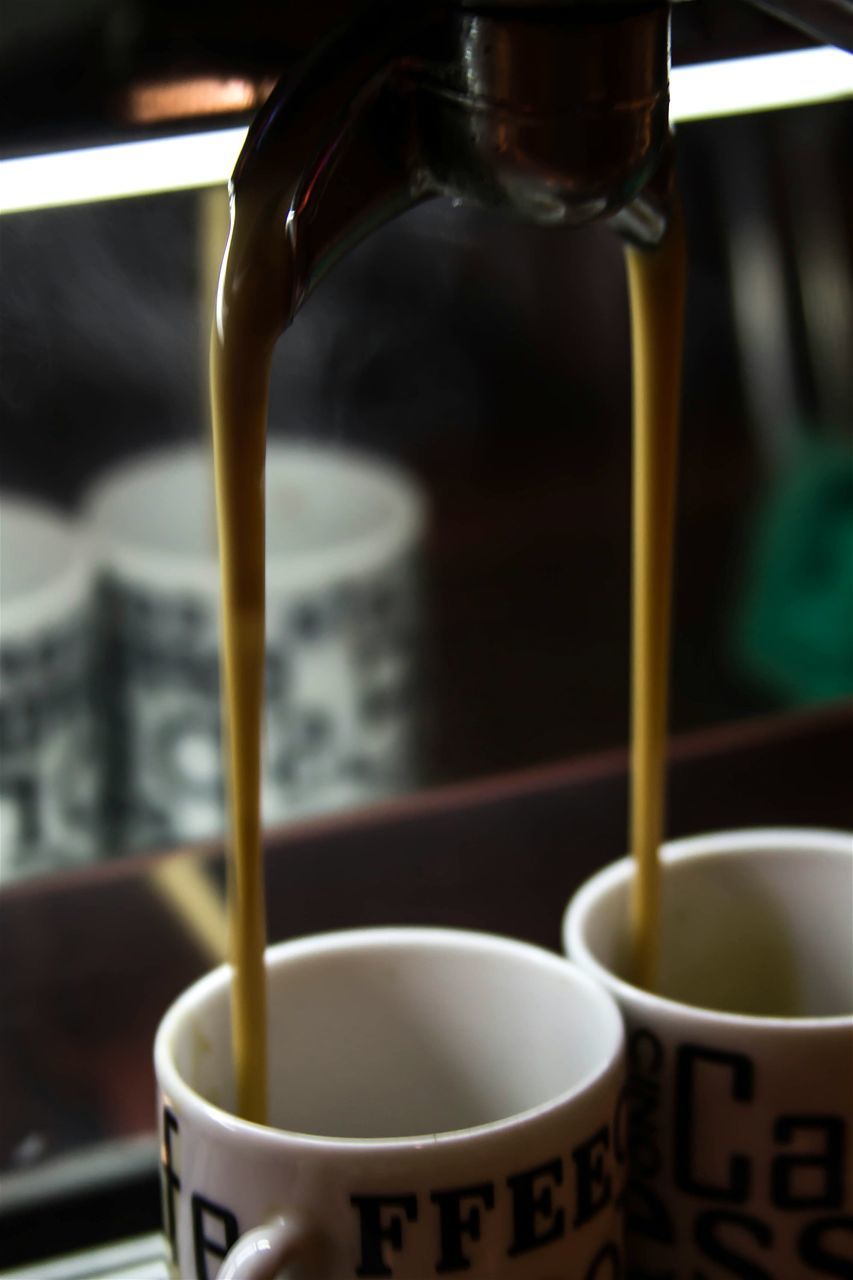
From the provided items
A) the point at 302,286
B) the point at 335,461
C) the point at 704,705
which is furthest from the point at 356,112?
the point at 704,705

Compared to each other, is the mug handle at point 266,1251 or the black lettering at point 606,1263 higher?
the mug handle at point 266,1251

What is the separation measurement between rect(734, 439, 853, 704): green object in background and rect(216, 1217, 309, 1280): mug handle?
23 centimetres

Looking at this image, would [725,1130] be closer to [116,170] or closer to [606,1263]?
[606,1263]

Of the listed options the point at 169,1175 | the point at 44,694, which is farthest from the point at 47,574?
the point at 169,1175

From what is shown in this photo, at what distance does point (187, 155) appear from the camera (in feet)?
0.99

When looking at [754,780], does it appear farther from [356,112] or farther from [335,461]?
[356,112]

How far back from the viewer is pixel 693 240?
39cm

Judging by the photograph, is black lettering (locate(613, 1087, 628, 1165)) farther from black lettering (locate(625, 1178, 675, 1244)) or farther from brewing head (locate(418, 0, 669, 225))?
brewing head (locate(418, 0, 669, 225))

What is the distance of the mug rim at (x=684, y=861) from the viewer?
0.95ft

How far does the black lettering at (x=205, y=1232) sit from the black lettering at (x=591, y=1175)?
0.06 metres

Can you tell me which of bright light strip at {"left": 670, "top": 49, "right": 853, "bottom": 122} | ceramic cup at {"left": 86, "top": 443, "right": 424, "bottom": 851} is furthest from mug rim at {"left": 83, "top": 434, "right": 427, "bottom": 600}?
bright light strip at {"left": 670, "top": 49, "right": 853, "bottom": 122}

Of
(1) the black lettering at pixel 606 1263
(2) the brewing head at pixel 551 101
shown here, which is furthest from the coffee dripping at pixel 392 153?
(1) the black lettering at pixel 606 1263

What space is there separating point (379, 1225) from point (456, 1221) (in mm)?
12

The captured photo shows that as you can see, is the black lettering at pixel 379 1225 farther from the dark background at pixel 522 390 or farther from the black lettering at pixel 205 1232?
the dark background at pixel 522 390
